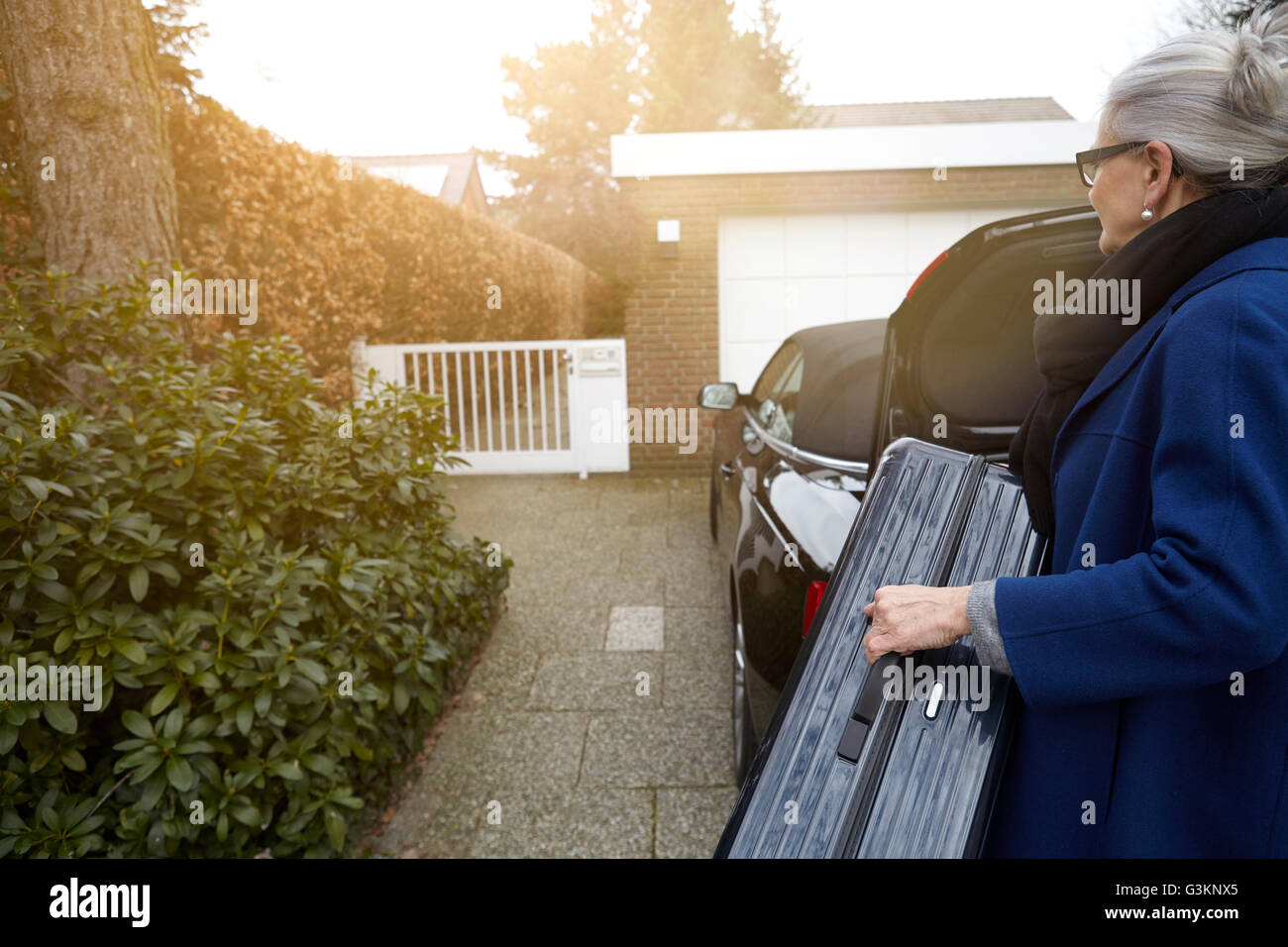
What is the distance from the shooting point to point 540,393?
7.85m

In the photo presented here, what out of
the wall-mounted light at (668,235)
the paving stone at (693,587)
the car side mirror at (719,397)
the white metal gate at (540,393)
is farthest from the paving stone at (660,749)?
the wall-mounted light at (668,235)

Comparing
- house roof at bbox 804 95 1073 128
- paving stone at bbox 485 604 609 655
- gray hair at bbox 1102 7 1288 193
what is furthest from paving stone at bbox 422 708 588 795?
house roof at bbox 804 95 1073 128

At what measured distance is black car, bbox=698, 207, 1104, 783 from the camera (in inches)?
76.7

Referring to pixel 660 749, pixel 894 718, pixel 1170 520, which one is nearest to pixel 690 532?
pixel 660 749

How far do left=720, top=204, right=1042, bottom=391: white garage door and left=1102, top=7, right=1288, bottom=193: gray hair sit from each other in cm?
691

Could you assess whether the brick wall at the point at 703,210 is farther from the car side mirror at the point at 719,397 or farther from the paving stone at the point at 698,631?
the car side mirror at the point at 719,397

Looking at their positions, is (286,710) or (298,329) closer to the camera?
(286,710)

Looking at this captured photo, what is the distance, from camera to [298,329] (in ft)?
21.1

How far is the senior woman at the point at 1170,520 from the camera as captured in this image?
37.3 inches

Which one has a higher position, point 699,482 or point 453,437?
point 453,437

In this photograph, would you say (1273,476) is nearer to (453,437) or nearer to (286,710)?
(286,710)

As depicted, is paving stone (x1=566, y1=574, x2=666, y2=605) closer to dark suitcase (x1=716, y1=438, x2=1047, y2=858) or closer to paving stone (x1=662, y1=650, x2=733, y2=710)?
paving stone (x1=662, y1=650, x2=733, y2=710)

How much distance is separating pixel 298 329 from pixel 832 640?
Answer: 6037 millimetres
